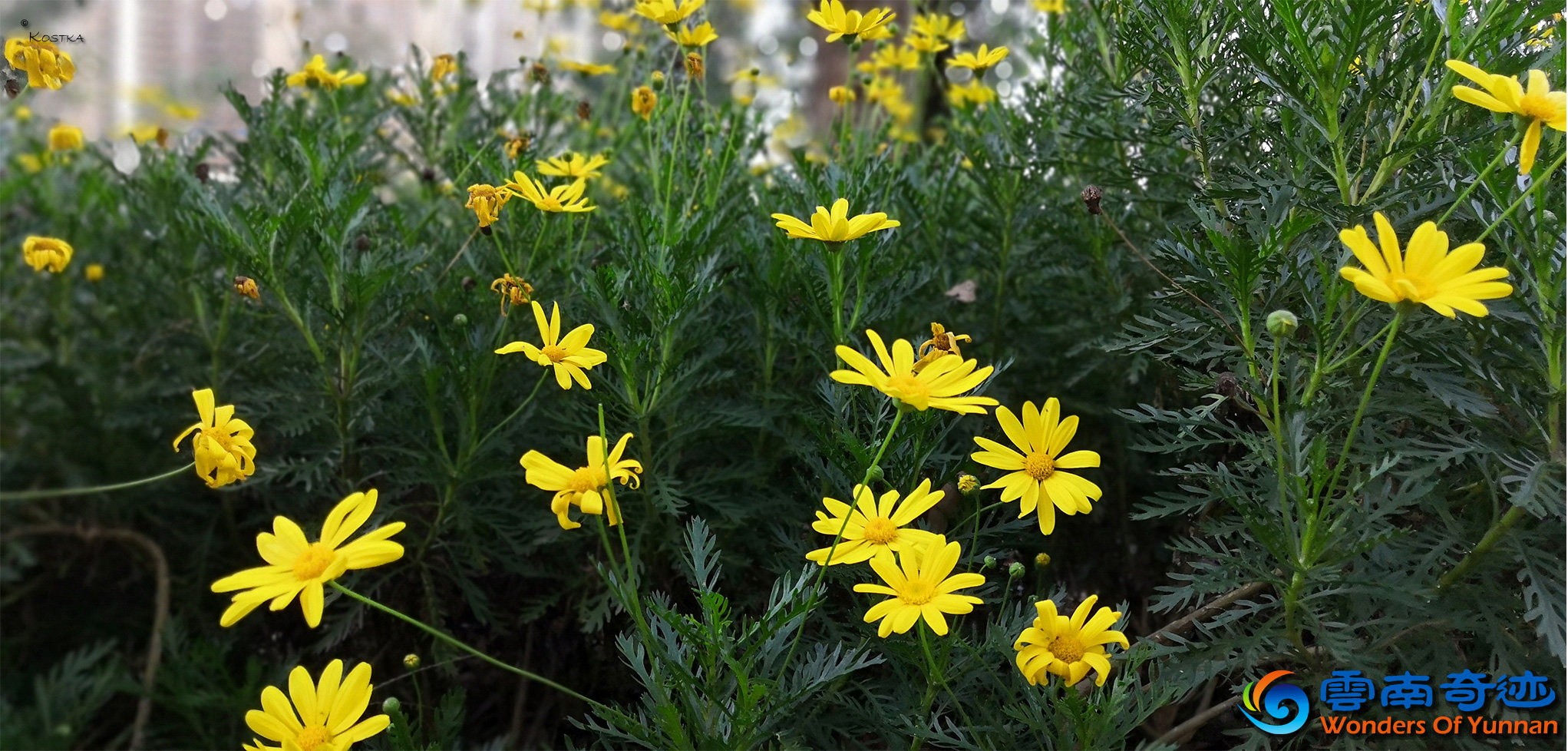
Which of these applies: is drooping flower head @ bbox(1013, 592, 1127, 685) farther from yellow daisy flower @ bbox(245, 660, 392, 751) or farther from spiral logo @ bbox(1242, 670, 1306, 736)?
yellow daisy flower @ bbox(245, 660, 392, 751)

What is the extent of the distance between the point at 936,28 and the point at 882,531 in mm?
1187

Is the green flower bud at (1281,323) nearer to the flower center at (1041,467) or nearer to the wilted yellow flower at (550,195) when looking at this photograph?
the flower center at (1041,467)

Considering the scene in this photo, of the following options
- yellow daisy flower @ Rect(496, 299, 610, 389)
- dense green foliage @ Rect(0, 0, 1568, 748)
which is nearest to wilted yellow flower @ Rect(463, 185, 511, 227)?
dense green foliage @ Rect(0, 0, 1568, 748)

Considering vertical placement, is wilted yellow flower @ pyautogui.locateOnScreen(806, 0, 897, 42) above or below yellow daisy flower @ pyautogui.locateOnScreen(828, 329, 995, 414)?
above

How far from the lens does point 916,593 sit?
903 mm

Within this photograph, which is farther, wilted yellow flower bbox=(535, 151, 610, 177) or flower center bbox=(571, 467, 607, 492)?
wilted yellow flower bbox=(535, 151, 610, 177)

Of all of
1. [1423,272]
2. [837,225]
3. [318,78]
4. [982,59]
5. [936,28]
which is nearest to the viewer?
[1423,272]

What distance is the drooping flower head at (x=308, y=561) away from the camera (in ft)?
2.62

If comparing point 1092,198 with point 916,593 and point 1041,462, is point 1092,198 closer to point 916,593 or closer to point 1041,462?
point 1041,462

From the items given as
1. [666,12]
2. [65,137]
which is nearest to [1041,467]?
[666,12]

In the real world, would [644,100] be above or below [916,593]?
above

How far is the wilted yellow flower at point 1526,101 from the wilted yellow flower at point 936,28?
1016 mm

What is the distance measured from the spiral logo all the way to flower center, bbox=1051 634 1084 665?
211mm

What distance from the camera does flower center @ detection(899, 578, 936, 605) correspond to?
90 cm
